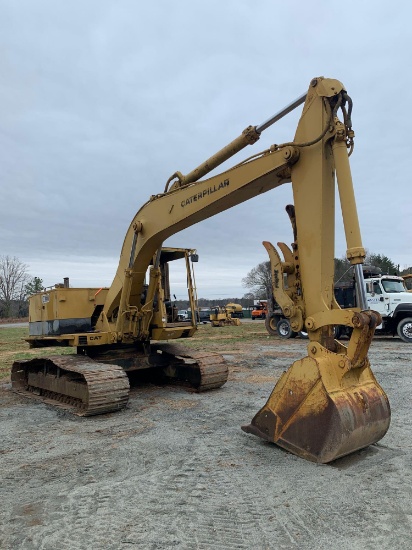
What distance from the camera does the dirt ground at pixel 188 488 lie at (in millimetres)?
3049

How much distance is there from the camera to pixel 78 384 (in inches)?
271

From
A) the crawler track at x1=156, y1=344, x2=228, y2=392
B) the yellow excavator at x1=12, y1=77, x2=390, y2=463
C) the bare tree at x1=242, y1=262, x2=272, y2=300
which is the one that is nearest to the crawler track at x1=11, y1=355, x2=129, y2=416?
the yellow excavator at x1=12, y1=77, x2=390, y2=463

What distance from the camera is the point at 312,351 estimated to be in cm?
458

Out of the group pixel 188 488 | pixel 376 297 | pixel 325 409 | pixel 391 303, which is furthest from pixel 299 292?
pixel 376 297

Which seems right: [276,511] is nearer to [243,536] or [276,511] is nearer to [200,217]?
[243,536]

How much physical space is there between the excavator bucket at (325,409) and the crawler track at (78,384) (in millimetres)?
2786

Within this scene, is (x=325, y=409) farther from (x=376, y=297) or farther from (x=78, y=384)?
(x=376, y=297)

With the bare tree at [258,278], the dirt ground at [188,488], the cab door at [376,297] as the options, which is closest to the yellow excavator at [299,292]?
the dirt ground at [188,488]

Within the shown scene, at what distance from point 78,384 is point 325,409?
4161 millimetres

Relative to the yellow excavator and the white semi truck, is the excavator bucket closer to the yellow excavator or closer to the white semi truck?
the yellow excavator

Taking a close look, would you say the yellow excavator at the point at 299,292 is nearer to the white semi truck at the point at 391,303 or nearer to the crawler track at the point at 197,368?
the crawler track at the point at 197,368

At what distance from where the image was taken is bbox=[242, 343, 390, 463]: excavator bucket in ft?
13.6

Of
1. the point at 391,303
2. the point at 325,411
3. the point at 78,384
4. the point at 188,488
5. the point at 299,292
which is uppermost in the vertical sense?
the point at 299,292

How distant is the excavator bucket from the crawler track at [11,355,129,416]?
2.79 meters
